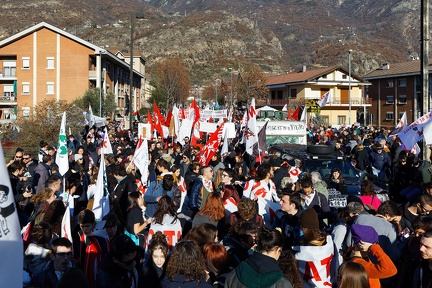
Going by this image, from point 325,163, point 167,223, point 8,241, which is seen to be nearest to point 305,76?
point 325,163

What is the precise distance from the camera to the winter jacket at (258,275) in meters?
4.22

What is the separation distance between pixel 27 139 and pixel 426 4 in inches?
641

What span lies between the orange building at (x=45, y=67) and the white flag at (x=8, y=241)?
157 feet

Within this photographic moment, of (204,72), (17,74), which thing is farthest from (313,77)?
(204,72)

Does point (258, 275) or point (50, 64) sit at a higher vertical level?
point (50, 64)

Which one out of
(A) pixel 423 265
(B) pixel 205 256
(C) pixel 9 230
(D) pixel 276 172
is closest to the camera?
(C) pixel 9 230

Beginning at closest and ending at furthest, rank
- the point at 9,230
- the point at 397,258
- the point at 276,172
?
the point at 9,230
the point at 397,258
the point at 276,172

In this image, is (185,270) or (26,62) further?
(26,62)

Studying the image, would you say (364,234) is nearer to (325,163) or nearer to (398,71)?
(325,163)

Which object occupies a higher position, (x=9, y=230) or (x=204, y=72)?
(x=204, y=72)

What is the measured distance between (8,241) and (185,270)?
2296 millimetres

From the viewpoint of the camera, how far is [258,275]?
4250mm

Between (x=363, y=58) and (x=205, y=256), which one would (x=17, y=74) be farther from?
(x=363, y=58)

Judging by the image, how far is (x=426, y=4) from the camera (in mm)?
11734
